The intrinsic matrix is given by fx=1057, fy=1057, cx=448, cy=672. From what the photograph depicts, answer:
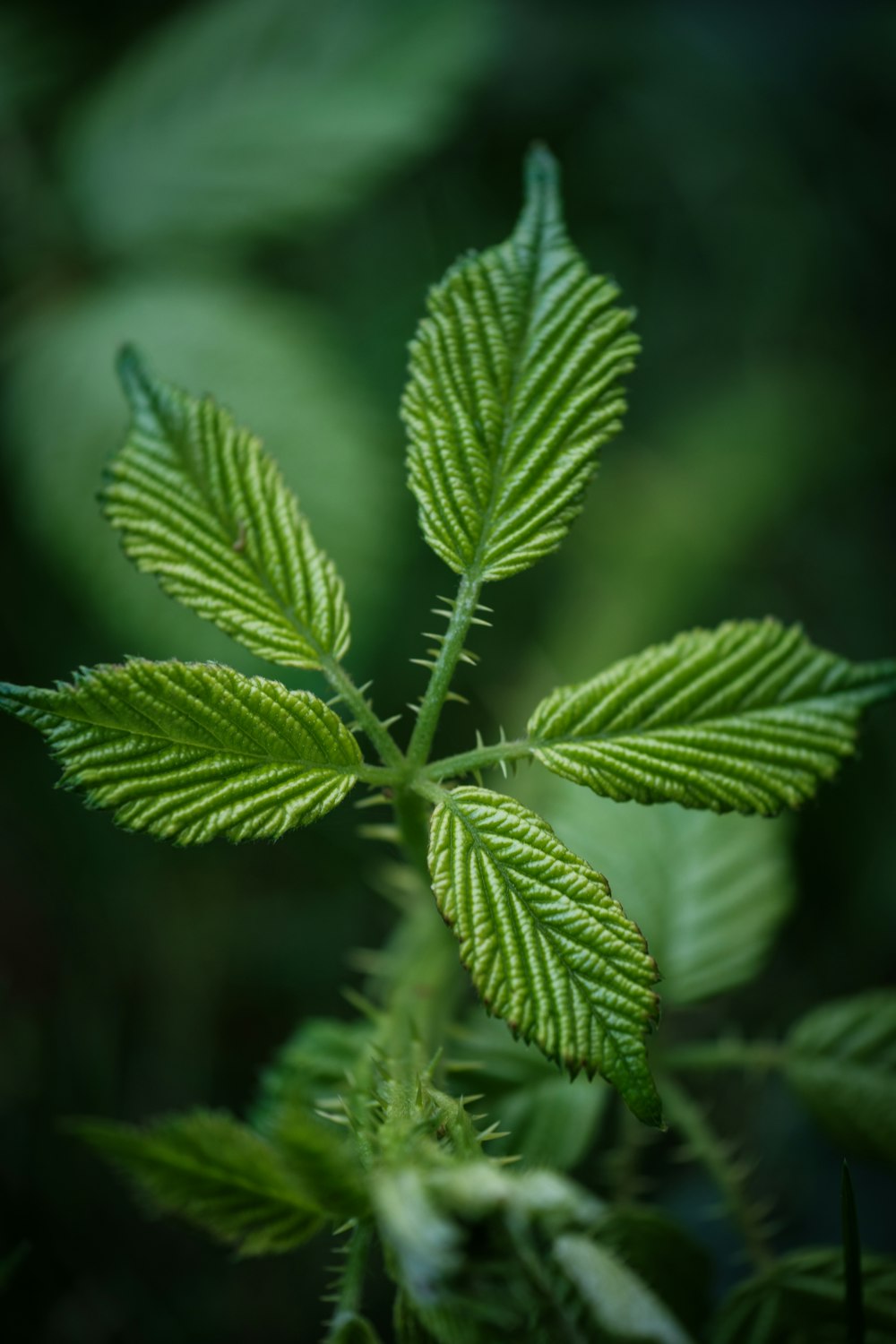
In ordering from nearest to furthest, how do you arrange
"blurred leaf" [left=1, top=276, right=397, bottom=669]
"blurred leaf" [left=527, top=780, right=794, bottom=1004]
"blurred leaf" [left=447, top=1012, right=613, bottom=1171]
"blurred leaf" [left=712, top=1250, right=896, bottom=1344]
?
"blurred leaf" [left=712, top=1250, right=896, bottom=1344], "blurred leaf" [left=447, top=1012, right=613, bottom=1171], "blurred leaf" [left=527, top=780, right=794, bottom=1004], "blurred leaf" [left=1, top=276, right=397, bottom=669]

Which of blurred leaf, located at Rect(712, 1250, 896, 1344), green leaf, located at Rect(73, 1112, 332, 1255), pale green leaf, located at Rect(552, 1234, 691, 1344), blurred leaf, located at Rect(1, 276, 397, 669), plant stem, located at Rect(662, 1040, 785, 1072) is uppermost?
blurred leaf, located at Rect(1, 276, 397, 669)

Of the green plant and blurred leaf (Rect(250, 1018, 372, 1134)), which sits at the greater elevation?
the green plant

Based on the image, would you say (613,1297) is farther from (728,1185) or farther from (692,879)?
(692,879)

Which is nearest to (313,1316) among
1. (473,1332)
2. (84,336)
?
(473,1332)

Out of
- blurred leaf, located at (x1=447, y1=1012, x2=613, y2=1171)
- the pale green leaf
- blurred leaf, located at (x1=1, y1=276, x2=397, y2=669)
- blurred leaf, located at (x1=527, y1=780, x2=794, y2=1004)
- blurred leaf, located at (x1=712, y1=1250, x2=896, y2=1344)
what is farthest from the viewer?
blurred leaf, located at (x1=1, y1=276, x2=397, y2=669)

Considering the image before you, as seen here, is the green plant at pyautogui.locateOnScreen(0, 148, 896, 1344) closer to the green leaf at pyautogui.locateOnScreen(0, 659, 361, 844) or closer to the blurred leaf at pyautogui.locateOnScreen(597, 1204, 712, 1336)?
the green leaf at pyautogui.locateOnScreen(0, 659, 361, 844)

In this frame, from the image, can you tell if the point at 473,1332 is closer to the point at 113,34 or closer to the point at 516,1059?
the point at 516,1059

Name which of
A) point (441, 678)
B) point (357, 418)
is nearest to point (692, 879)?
point (441, 678)

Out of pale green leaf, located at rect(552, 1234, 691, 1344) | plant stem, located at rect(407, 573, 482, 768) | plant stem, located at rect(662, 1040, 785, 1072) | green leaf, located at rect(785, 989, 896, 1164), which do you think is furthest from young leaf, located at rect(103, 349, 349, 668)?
green leaf, located at rect(785, 989, 896, 1164)


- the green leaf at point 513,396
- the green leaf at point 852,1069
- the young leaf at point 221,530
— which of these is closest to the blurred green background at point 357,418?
the green leaf at point 852,1069
